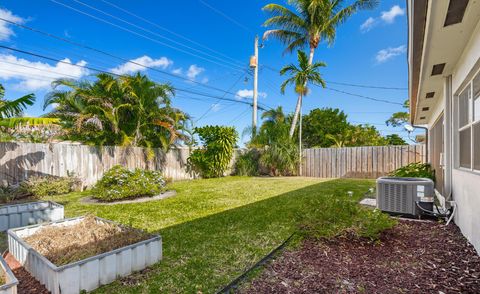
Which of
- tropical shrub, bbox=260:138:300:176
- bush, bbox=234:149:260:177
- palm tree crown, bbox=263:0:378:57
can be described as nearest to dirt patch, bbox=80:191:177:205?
bush, bbox=234:149:260:177

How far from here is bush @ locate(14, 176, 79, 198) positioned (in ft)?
22.2

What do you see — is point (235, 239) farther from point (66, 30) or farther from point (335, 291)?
point (66, 30)

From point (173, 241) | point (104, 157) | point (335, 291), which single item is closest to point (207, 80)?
point (104, 157)

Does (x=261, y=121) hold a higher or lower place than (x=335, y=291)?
higher

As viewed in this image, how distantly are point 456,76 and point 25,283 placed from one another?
19.7 feet

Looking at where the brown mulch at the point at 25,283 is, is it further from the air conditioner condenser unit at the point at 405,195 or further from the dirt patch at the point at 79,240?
the air conditioner condenser unit at the point at 405,195

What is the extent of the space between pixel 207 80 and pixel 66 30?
8443mm

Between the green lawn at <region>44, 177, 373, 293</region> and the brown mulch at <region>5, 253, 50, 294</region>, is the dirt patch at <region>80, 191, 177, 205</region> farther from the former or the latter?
the brown mulch at <region>5, 253, 50, 294</region>

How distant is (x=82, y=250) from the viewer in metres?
2.51

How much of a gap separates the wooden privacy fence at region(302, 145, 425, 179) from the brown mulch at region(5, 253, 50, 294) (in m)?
11.6

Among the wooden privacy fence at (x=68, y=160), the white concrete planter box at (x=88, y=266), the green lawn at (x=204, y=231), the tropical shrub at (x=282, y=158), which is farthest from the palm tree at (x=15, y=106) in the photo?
the tropical shrub at (x=282, y=158)

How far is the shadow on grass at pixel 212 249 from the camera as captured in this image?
7.49ft

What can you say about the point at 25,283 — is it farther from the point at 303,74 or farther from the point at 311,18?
the point at 311,18

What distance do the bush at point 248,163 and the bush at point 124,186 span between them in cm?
627
